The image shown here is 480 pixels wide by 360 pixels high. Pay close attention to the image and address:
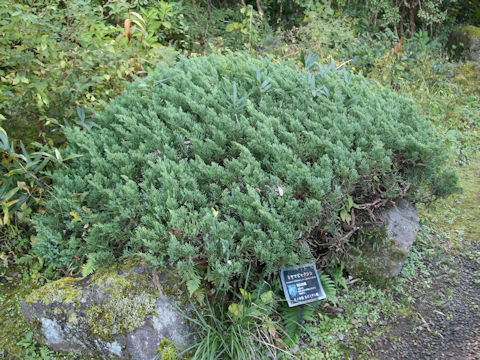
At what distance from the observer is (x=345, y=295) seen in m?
3.52

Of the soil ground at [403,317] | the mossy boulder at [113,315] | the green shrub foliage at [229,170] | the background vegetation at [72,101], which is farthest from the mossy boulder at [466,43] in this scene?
the mossy boulder at [113,315]

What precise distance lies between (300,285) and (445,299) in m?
1.35

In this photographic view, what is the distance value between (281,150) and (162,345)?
63.3 inches

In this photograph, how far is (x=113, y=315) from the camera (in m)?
2.77

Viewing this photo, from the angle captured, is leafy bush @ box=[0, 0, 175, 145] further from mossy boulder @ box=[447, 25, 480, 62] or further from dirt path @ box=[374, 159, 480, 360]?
mossy boulder @ box=[447, 25, 480, 62]

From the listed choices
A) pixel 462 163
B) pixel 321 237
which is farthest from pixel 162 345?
pixel 462 163

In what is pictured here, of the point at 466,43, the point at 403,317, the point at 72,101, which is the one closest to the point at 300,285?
the point at 403,317

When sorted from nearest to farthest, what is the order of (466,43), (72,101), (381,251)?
(381,251) → (72,101) → (466,43)

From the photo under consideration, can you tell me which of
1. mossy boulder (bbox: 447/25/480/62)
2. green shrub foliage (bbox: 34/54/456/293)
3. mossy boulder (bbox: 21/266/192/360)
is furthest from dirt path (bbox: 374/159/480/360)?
mossy boulder (bbox: 447/25/480/62)

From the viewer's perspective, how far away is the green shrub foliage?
2875 mm

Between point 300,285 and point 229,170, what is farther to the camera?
point 229,170

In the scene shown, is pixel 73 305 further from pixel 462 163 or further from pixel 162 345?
pixel 462 163

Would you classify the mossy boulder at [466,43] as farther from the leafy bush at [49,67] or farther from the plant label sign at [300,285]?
the plant label sign at [300,285]

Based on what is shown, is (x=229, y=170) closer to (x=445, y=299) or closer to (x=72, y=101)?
(x=72, y=101)
